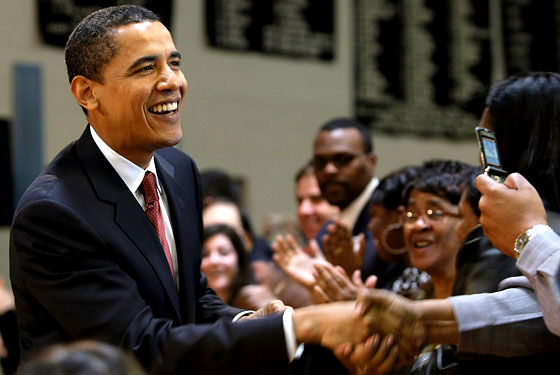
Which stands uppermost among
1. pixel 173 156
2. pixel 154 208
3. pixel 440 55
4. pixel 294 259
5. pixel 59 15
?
pixel 59 15

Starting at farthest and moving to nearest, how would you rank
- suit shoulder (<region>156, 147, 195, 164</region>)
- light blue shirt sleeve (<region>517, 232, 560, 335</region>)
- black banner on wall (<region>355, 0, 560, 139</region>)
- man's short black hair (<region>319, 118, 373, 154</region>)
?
1. black banner on wall (<region>355, 0, 560, 139</region>)
2. man's short black hair (<region>319, 118, 373, 154</region>)
3. suit shoulder (<region>156, 147, 195, 164</region>)
4. light blue shirt sleeve (<region>517, 232, 560, 335</region>)

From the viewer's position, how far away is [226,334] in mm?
2188

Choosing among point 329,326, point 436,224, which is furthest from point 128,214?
point 436,224

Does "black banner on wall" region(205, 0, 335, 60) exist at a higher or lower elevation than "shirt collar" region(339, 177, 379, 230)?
higher

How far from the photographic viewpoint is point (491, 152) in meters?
2.45

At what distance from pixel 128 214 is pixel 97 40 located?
1.68 feet

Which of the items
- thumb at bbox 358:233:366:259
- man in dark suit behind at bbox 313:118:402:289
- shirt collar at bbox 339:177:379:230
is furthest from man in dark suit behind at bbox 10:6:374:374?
shirt collar at bbox 339:177:379:230

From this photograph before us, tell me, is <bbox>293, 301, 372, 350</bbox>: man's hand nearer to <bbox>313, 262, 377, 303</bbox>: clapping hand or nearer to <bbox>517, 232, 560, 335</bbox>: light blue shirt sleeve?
<bbox>517, 232, 560, 335</bbox>: light blue shirt sleeve

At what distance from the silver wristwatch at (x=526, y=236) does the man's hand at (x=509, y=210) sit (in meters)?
0.01

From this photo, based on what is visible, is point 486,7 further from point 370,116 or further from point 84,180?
point 84,180

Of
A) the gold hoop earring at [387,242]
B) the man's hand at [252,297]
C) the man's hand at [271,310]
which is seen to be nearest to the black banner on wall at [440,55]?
the man's hand at [252,297]

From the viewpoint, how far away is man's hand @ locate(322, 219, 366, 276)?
3.99 m

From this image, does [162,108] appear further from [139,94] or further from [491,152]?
[491,152]

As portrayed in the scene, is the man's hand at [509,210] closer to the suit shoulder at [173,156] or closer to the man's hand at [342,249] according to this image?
the suit shoulder at [173,156]
